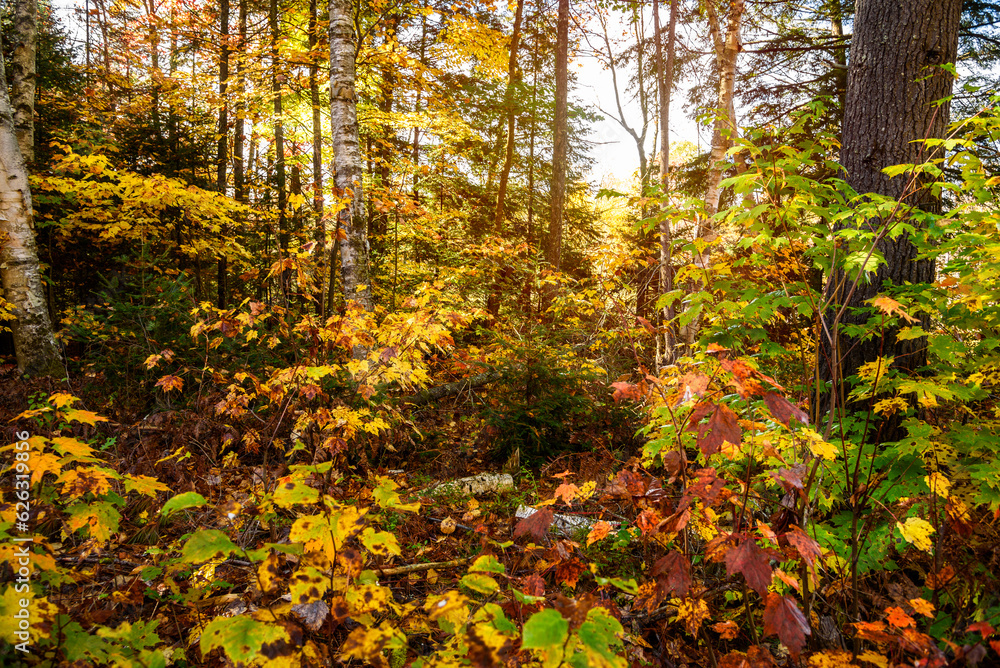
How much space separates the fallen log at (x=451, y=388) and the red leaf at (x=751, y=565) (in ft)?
14.3

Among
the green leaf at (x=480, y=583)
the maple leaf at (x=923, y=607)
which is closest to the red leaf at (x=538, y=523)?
the green leaf at (x=480, y=583)

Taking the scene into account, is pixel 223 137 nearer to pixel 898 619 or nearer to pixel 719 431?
pixel 719 431

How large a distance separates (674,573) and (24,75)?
10.7 meters

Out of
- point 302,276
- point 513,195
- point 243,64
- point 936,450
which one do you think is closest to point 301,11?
point 243,64

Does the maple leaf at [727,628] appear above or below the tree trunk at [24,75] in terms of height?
below

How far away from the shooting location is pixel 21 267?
5.79 meters

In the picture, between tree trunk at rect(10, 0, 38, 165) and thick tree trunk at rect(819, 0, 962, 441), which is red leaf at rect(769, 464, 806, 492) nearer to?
thick tree trunk at rect(819, 0, 962, 441)

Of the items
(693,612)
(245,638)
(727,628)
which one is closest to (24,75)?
(245,638)

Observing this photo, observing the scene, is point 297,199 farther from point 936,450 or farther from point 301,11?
point 301,11

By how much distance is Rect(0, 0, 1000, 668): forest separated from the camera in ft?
5.95

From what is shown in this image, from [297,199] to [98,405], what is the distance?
11.8 ft

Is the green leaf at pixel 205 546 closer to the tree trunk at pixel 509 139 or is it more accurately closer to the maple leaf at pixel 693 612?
the maple leaf at pixel 693 612

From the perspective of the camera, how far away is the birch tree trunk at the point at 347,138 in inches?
224

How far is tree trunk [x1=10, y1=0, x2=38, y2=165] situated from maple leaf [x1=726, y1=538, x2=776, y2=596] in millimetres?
10096
